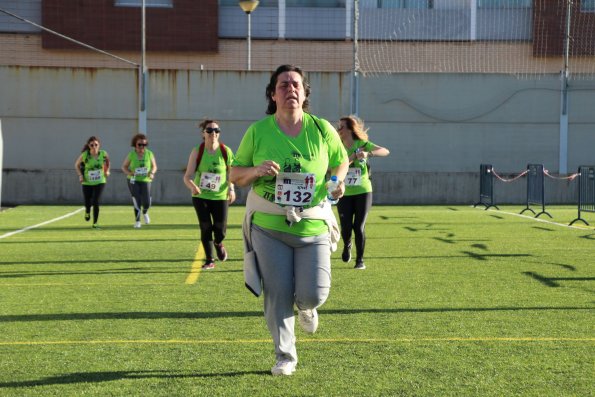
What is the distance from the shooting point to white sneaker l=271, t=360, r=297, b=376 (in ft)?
19.7

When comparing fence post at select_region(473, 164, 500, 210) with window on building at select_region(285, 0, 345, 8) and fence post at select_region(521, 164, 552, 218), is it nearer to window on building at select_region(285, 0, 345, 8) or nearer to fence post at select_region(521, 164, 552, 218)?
fence post at select_region(521, 164, 552, 218)

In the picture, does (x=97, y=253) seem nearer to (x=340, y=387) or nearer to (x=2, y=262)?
(x=2, y=262)

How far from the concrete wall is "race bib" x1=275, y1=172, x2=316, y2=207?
80.9 ft

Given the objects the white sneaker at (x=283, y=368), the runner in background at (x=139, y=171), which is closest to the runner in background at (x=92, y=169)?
the runner in background at (x=139, y=171)

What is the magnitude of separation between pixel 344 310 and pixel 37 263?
5749 millimetres

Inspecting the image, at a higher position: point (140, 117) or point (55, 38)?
point (55, 38)

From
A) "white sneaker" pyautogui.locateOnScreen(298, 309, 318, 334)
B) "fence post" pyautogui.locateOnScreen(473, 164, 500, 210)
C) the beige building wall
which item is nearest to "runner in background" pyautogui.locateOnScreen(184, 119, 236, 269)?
"white sneaker" pyautogui.locateOnScreen(298, 309, 318, 334)

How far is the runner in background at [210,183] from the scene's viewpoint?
12.2m

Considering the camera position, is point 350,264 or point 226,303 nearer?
point 226,303

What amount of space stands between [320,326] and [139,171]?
42.7 ft

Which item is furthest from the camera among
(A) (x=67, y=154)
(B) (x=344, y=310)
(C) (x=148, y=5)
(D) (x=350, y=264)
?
(C) (x=148, y=5)

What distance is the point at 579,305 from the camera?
9070 millimetres

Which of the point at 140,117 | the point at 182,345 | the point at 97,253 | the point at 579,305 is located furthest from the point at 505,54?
the point at 182,345

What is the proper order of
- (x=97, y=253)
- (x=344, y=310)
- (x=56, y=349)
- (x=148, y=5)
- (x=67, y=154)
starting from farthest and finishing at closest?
(x=148, y=5), (x=67, y=154), (x=97, y=253), (x=344, y=310), (x=56, y=349)
